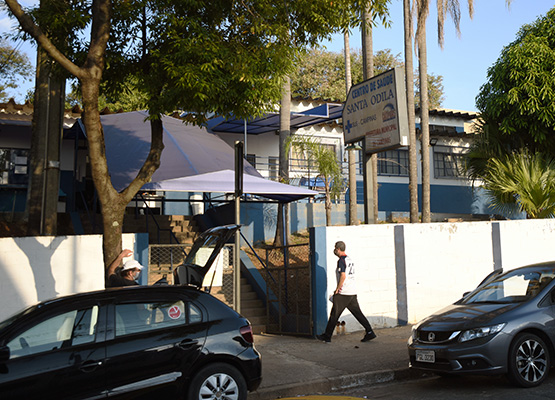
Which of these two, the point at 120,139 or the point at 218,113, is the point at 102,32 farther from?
the point at 120,139

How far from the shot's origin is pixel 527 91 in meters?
18.0

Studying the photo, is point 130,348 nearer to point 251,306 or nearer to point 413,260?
point 251,306

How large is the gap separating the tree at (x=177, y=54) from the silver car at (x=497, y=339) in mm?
4441

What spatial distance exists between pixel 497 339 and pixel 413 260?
515cm

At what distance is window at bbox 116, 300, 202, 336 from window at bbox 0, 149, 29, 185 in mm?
13252

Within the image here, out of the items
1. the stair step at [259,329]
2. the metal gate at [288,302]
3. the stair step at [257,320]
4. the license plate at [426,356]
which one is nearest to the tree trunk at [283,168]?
the metal gate at [288,302]

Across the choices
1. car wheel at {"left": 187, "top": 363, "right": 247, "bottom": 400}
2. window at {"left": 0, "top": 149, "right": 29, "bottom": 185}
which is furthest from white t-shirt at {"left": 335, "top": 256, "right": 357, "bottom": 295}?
window at {"left": 0, "top": 149, "right": 29, "bottom": 185}

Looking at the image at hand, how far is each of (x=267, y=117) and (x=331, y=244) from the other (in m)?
8.28

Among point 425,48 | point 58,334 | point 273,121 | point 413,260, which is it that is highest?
point 425,48

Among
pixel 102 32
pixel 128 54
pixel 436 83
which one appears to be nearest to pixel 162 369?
pixel 102 32

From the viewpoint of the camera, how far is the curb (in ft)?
23.5

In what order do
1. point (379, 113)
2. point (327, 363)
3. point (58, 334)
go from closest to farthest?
point (58, 334)
point (327, 363)
point (379, 113)

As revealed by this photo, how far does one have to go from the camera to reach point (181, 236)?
51.3 ft

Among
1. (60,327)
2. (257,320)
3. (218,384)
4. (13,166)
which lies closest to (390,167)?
(257,320)
